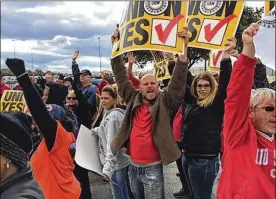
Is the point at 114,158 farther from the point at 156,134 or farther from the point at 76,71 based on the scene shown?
the point at 76,71

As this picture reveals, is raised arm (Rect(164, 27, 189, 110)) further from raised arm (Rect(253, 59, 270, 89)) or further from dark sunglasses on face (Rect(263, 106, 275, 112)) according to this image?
dark sunglasses on face (Rect(263, 106, 275, 112))

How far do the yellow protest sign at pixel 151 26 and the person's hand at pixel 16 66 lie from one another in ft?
5.08

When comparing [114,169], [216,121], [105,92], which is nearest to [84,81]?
[105,92]

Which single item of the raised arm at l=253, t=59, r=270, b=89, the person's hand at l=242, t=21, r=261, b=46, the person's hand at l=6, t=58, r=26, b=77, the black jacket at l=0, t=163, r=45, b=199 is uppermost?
the person's hand at l=242, t=21, r=261, b=46

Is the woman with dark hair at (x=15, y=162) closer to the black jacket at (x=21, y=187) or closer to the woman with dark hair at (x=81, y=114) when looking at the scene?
the black jacket at (x=21, y=187)

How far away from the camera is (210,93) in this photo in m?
3.77

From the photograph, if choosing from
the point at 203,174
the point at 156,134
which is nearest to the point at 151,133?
the point at 156,134

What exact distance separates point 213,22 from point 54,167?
8.15 ft

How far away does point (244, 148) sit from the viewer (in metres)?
2.10

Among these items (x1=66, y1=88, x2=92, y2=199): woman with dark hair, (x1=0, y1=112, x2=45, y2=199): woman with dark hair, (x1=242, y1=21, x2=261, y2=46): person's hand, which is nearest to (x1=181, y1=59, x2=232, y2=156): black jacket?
(x1=66, y1=88, x2=92, y2=199): woman with dark hair

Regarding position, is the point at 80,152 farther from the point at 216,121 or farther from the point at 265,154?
the point at 265,154

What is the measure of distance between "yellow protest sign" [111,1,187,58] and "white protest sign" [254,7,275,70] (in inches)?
78.2

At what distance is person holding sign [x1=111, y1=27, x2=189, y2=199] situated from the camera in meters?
3.49

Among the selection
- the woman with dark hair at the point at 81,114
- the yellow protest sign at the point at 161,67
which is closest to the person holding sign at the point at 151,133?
the woman with dark hair at the point at 81,114
